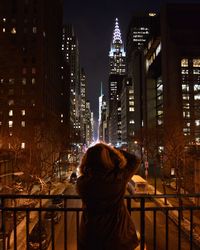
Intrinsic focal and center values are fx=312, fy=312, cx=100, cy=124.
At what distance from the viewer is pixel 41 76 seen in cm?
7644

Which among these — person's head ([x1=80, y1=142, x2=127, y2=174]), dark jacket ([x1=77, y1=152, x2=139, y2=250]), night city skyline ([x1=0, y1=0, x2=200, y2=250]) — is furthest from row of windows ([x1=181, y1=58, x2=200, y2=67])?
dark jacket ([x1=77, y1=152, x2=139, y2=250])

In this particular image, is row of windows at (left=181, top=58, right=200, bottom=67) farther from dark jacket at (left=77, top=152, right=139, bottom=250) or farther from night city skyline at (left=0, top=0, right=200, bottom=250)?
dark jacket at (left=77, top=152, right=139, bottom=250)

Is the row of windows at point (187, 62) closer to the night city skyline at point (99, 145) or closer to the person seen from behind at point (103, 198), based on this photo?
the night city skyline at point (99, 145)

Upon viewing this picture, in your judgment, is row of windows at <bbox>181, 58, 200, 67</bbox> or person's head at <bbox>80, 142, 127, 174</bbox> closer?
person's head at <bbox>80, 142, 127, 174</bbox>

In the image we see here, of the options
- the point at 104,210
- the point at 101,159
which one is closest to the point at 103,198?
the point at 104,210

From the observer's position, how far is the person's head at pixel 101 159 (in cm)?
340

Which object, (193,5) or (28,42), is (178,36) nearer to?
(193,5)

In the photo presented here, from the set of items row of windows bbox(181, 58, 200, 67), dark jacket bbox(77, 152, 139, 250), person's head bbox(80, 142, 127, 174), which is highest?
row of windows bbox(181, 58, 200, 67)

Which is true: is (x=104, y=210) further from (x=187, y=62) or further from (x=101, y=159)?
(x=187, y=62)

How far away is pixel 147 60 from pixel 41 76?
38941 millimetres

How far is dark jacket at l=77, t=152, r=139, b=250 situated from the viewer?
337cm

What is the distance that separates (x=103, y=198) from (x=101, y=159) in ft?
1.38

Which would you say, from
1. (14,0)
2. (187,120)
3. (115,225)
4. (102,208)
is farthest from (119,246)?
(14,0)

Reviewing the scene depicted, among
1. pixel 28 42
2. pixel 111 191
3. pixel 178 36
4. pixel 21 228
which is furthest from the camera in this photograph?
pixel 28 42
